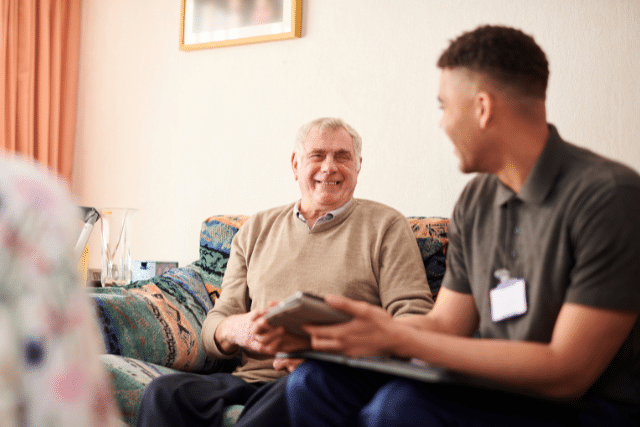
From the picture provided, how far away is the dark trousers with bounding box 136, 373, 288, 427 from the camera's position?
1.46 m

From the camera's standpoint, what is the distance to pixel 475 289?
126 cm

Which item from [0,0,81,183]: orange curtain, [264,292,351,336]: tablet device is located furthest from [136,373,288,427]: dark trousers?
[0,0,81,183]: orange curtain

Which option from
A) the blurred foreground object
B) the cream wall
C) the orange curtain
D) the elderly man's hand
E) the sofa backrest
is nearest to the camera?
the blurred foreground object

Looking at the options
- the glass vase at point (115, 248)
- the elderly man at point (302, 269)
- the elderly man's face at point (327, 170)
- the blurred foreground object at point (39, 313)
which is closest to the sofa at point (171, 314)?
the elderly man at point (302, 269)

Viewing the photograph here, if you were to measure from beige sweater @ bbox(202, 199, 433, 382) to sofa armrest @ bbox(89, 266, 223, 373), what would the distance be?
0.13 m

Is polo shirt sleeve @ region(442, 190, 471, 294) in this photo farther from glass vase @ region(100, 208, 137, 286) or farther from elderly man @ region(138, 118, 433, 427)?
glass vase @ region(100, 208, 137, 286)

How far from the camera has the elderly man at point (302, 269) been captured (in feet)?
5.24

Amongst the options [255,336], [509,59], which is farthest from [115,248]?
[509,59]

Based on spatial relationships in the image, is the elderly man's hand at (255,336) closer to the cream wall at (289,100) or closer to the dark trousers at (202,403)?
the dark trousers at (202,403)

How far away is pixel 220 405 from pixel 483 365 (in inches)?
33.6

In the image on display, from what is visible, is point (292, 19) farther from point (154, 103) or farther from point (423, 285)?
point (423, 285)

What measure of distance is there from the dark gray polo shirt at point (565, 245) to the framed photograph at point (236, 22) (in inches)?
63.6

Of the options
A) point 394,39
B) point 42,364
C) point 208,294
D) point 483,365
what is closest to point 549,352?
point 483,365

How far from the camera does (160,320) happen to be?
1934mm
